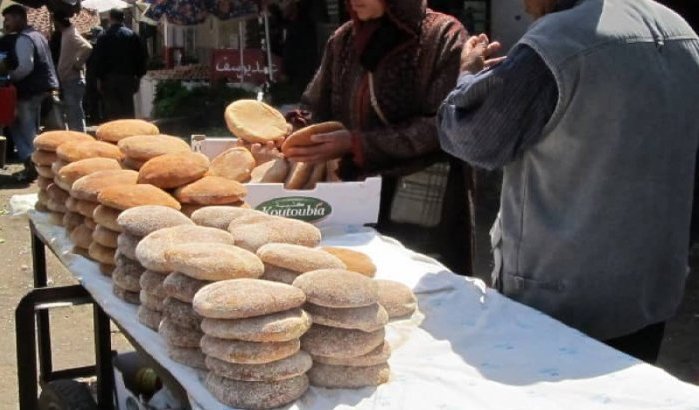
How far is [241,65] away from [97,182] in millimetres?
9334

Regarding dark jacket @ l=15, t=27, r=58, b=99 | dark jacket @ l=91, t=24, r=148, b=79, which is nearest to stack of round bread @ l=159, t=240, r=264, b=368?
dark jacket @ l=15, t=27, r=58, b=99

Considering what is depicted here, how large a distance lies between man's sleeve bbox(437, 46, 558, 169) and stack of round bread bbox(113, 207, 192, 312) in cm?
73

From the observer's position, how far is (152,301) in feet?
7.13

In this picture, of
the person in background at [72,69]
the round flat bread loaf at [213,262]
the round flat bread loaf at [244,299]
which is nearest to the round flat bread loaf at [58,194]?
the round flat bread loaf at [213,262]

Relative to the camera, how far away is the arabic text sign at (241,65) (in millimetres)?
11984

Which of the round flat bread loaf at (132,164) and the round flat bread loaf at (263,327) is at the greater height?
the round flat bread loaf at (132,164)

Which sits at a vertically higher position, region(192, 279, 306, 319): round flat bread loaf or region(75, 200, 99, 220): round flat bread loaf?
region(192, 279, 306, 319): round flat bread loaf

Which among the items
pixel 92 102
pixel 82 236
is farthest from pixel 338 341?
pixel 92 102

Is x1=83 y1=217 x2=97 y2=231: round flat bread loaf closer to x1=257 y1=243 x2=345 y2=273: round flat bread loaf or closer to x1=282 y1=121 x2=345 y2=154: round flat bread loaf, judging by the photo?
x1=282 y1=121 x2=345 y2=154: round flat bread loaf

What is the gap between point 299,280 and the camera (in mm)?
1924

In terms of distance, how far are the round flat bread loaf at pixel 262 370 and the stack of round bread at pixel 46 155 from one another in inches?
66.4

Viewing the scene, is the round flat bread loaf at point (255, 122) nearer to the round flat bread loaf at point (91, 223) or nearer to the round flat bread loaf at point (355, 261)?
the round flat bread loaf at point (91, 223)

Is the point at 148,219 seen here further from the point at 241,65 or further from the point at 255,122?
the point at 241,65

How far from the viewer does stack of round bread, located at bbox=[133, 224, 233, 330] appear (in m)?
2.10
